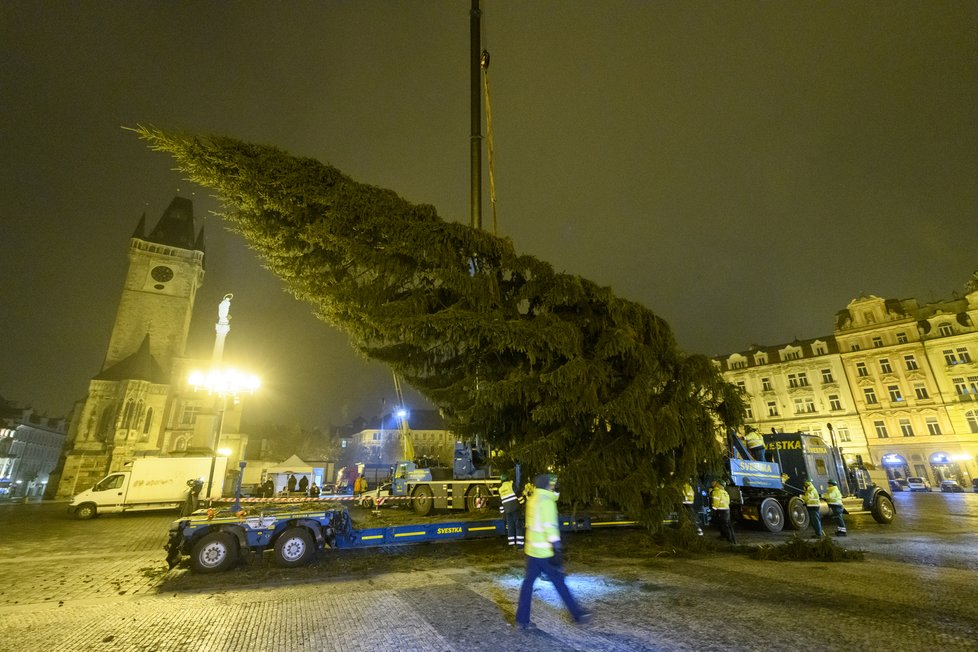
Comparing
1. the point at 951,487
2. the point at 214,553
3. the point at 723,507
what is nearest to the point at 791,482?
the point at 723,507

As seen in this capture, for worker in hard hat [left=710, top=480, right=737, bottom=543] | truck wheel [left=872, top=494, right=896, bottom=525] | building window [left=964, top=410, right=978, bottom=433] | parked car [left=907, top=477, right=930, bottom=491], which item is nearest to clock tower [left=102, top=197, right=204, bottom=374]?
worker in hard hat [left=710, top=480, right=737, bottom=543]

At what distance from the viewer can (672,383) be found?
10.4m

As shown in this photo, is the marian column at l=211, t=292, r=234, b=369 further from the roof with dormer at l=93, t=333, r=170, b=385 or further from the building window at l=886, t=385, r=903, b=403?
the building window at l=886, t=385, r=903, b=403

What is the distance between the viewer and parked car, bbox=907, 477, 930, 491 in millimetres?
36619

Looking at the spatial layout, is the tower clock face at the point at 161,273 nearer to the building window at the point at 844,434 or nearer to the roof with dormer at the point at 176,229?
the roof with dormer at the point at 176,229

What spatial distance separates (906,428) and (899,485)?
16.9 ft

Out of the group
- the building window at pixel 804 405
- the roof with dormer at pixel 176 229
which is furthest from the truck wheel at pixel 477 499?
the roof with dormer at pixel 176 229

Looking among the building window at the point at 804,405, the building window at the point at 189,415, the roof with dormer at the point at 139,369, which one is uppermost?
the roof with dormer at the point at 139,369

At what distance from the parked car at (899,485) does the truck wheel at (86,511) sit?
55.9m

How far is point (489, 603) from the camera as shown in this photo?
6.25 m

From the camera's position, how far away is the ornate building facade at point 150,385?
41312 mm

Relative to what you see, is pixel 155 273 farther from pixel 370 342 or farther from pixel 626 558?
pixel 626 558

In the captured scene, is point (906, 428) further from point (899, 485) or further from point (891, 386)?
point (899, 485)

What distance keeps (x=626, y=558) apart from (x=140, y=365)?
55.7 meters
